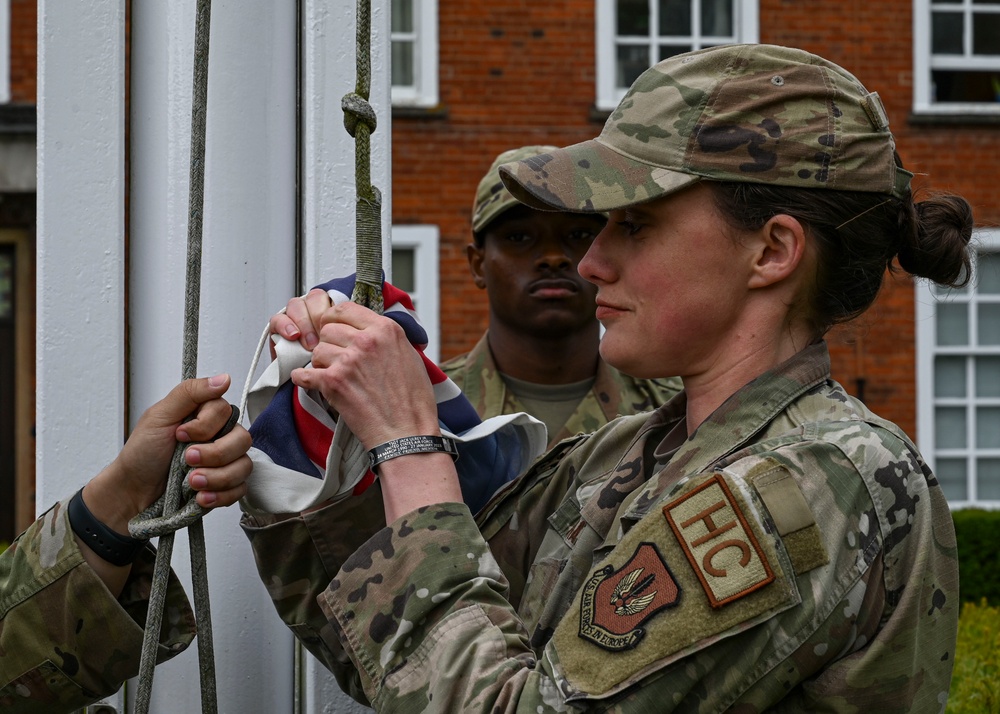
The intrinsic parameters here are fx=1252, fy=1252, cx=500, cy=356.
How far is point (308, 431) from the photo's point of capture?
166cm

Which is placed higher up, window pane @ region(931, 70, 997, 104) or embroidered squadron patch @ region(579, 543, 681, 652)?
window pane @ region(931, 70, 997, 104)

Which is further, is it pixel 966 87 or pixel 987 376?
pixel 987 376

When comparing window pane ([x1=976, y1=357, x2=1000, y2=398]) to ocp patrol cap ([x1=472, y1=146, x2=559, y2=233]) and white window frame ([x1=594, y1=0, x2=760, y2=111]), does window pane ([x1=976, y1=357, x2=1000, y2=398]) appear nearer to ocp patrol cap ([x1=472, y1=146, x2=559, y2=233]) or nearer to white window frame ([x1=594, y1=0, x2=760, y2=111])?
white window frame ([x1=594, y1=0, x2=760, y2=111])

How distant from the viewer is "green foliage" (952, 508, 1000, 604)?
8672 millimetres

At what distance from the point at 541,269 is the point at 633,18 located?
7.12m

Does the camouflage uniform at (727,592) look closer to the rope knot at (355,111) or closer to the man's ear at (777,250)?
the man's ear at (777,250)

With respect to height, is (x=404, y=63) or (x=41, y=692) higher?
(x=404, y=63)

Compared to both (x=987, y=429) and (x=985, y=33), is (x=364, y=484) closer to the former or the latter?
(x=987, y=429)

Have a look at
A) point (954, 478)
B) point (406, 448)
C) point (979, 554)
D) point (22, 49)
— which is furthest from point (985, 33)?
point (406, 448)

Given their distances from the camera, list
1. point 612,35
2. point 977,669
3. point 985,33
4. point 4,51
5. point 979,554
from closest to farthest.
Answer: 1. point 977,669
2. point 979,554
3. point 4,51
4. point 612,35
5. point 985,33

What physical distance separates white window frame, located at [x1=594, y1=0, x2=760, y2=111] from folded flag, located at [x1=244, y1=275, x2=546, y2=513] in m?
8.25

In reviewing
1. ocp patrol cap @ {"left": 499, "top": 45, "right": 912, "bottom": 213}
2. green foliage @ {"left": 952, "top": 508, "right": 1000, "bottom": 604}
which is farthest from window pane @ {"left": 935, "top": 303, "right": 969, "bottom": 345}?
ocp patrol cap @ {"left": 499, "top": 45, "right": 912, "bottom": 213}

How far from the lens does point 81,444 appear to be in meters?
1.81

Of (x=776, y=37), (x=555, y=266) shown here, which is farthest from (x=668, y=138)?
(x=776, y=37)
